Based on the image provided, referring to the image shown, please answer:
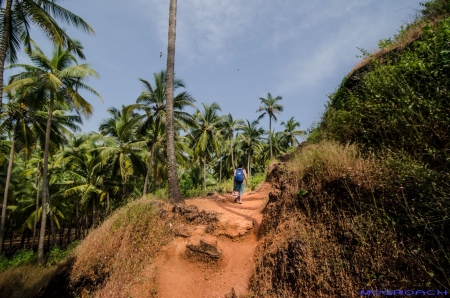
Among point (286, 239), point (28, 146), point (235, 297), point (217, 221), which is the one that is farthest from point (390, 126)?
point (28, 146)

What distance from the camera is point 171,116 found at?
930cm

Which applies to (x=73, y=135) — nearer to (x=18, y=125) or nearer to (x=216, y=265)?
(x=18, y=125)

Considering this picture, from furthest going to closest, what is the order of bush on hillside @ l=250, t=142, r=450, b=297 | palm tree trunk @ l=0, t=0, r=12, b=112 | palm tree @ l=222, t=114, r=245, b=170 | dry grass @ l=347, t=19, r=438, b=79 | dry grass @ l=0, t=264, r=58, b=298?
palm tree @ l=222, t=114, r=245, b=170 → dry grass @ l=0, t=264, r=58, b=298 → palm tree trunk @ l=0, t=0, r=12, b=112 → dry grass @ l=347, t=19, r=438, b=79 → bush on hillside @ l=250, t=142, r=450, b=297

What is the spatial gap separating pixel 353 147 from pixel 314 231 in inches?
76.1

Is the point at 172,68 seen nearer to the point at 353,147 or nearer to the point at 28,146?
the point at 353,147

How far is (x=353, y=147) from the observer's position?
4754 millimetres

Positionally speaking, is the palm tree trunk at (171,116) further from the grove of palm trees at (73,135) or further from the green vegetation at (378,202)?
the green vegetation at (378,202)

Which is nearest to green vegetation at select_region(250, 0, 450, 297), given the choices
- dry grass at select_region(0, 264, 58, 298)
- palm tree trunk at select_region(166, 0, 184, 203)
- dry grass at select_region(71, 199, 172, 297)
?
dry grass at select_region(71, 199, 172, 297)

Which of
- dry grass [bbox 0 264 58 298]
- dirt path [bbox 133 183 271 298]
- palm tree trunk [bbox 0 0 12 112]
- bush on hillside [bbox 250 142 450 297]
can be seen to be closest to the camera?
bush on hillside [bbox 250 142 450 297]

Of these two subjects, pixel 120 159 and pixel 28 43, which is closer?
pixel 28 43

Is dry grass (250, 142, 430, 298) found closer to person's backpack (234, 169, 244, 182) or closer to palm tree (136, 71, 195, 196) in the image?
person's backpack (234, 169, 244, 182)

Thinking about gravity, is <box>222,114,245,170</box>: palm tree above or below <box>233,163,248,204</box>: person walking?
above

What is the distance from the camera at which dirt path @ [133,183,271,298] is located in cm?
510

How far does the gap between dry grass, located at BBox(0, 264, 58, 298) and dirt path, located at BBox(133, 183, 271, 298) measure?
26.2 feet
